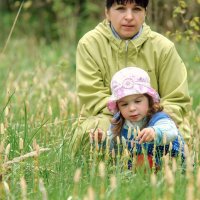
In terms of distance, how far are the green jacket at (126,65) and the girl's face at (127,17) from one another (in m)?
→ 0.09

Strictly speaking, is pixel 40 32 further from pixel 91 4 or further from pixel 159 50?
pixel 159 50

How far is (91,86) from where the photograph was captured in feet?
17.5

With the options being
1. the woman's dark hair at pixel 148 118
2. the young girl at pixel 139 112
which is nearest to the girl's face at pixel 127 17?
the young girl at pixel 139 112

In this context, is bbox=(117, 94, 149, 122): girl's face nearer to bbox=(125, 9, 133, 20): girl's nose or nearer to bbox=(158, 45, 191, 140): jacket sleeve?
bbox=(158, 45, 191, 140): jacket sleeve

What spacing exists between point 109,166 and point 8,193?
94 cm

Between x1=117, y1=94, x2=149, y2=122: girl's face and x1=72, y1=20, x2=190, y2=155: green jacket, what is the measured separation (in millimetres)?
476

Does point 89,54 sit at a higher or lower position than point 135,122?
higher

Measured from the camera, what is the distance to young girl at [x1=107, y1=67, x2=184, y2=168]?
471 centimetres

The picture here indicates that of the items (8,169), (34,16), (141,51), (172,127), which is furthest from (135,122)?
(34,16)

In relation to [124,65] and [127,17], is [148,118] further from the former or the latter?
[127,17]

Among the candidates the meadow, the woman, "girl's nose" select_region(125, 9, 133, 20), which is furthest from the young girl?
"girl's nose" select_region(125, 9, 133, 20)

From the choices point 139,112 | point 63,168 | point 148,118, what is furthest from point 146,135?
point 63,168

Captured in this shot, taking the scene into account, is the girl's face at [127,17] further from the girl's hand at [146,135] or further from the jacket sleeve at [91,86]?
the girl's hand at [146,135]

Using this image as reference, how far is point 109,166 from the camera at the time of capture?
14.8 feet
